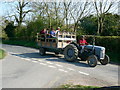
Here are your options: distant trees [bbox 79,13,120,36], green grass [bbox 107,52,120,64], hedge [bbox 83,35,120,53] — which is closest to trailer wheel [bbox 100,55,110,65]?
green grass [bbox 107,52,120,64]

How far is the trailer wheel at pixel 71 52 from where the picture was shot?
10.1m

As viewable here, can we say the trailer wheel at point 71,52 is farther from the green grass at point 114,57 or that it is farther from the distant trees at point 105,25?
the distant trees at point 105,25

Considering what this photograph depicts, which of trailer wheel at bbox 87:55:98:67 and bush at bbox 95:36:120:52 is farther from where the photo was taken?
bush at bbox 95:36:120:52

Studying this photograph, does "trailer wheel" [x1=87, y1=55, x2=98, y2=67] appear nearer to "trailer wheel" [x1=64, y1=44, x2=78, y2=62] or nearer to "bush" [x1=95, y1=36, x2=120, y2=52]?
"trailer wheel" [x1=64, y1=44, x2=78, y2=62]

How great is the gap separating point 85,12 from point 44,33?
411 inches

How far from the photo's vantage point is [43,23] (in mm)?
23766

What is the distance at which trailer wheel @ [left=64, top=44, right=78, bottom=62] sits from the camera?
33.0 ft

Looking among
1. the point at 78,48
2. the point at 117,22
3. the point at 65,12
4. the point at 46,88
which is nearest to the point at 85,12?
the point at 65,12

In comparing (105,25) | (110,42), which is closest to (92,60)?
(110,42)

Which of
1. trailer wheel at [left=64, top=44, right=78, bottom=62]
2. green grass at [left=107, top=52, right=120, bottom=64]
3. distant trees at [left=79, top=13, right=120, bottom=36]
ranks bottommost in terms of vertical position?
green grass at [left=107, top=52, right=120, bottom=64]

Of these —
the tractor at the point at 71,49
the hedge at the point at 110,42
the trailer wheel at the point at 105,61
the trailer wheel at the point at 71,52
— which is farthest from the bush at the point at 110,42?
the trailer wheel at the point at 71,52

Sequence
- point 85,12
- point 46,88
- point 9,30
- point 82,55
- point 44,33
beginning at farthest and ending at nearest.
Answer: point 9,30 < point 85,12 < point 44,33 < point 82,55 < point 46,88

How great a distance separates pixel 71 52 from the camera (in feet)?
34.1

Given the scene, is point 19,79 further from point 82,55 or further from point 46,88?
point 82,55
